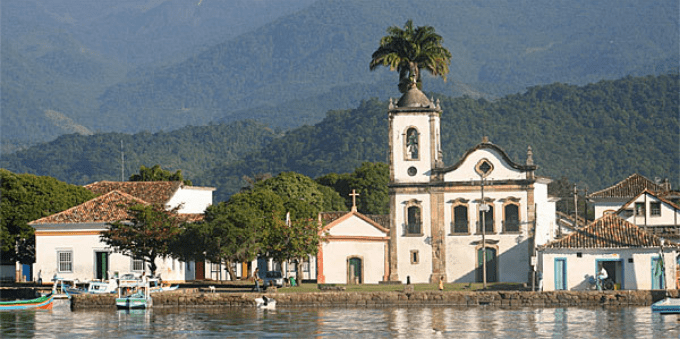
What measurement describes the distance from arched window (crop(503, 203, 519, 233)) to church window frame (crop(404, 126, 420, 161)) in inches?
244

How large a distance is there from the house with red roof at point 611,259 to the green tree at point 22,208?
32.9 m

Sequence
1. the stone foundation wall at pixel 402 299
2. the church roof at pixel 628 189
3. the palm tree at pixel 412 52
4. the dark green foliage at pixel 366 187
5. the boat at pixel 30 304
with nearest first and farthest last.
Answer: the stone foundation wall at pixel 402 299, the boat at pixel 30 304, the palm tree at pixel 412 52, the church roof at pixel 628 189, the dark green foliage at pixel 366 187

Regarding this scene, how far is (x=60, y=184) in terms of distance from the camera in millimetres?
79750

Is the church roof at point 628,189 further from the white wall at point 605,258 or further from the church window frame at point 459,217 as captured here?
the white wall at point 605,258

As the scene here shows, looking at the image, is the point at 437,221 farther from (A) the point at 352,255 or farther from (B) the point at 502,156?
(A) the point at 352,255

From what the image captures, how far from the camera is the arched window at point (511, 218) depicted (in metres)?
68.1

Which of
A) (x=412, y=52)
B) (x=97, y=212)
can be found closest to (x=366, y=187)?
(x=412, y=52)

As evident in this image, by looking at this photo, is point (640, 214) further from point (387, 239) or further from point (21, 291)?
point (21, 291)

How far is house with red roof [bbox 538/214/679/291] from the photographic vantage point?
5838 cm

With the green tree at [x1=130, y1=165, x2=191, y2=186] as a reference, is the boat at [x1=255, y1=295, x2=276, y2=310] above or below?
Answer: below

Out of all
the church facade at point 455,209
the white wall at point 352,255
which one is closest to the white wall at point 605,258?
the church facade at point 455,209

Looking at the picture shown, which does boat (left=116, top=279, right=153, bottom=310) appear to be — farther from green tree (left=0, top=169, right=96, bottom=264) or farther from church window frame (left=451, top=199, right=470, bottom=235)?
church window frame (left=451, top=199, right=470, bottom=235)

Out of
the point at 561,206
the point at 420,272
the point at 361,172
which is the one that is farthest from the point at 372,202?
the point at 420,272

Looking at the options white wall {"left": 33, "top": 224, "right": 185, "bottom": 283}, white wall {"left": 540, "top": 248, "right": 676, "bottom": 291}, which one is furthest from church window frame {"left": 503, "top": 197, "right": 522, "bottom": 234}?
white wall {"left": 33, "top": 224, "right": 185, "bottom": 283}
